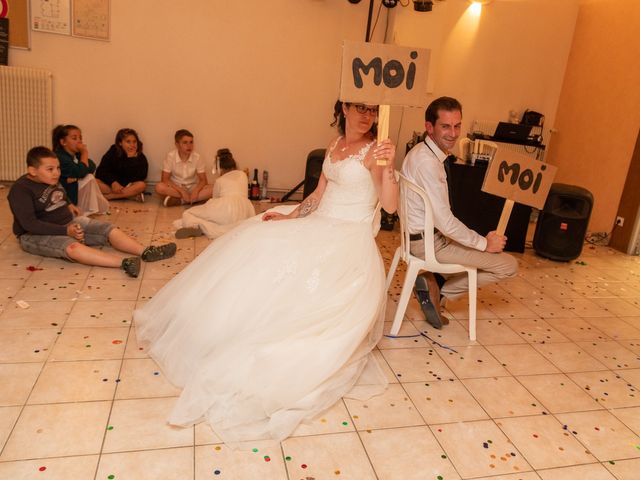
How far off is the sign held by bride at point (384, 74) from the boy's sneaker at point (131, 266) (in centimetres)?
195

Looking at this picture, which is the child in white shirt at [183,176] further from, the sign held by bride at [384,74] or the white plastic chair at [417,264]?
the sign held by bride at [384,74]

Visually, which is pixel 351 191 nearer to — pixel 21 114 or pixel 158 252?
pixel 158 252

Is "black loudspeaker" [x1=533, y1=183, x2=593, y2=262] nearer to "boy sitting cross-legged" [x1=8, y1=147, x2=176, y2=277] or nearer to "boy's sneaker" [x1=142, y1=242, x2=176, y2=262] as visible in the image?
"boy's sneaker" [x1=142, y1=242, x2=176, y2=262]

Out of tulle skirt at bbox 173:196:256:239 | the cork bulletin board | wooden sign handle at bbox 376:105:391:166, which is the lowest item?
tulle skirt at bbox 173:196:256:239

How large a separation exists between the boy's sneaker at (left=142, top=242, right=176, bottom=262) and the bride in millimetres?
1028

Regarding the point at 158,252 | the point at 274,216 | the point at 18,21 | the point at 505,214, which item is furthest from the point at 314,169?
the point at 18,21

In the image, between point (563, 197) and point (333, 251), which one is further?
point (563, 197)

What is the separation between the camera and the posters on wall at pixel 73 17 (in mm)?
5191

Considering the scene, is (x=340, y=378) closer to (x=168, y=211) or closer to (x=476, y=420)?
(x=476, y=420)

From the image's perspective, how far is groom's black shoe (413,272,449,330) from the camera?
10.6 ft

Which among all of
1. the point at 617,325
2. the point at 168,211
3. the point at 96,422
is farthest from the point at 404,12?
the point at 96,422

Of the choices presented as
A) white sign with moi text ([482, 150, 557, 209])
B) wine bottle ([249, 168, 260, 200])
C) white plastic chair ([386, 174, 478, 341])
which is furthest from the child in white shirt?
white sign with moi text ([482, 150, 557, 209])

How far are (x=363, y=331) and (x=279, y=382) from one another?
1.51 ft

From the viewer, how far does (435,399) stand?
249 centimetres
